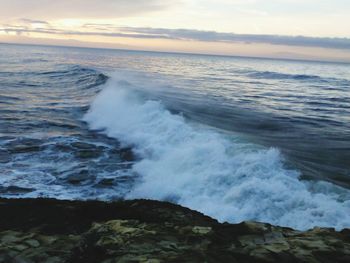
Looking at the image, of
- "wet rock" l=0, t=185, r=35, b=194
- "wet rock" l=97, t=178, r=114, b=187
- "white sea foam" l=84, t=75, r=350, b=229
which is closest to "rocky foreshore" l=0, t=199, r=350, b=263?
"white sea foam" l=84, t=75, r=350, b=229

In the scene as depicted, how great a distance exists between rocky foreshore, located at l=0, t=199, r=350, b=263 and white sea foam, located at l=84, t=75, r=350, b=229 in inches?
122

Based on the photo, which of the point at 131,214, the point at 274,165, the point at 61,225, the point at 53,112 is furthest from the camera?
the point at 53,112

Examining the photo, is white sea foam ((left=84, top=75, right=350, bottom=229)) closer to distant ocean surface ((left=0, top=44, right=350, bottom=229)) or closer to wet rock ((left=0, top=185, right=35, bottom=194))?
distant ocean surface ((left=0, top=44, right=350, bottom=229))

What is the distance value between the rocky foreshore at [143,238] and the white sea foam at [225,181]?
3.10 meters

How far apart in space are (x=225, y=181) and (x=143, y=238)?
6.14 metres

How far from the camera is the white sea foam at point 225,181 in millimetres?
8719

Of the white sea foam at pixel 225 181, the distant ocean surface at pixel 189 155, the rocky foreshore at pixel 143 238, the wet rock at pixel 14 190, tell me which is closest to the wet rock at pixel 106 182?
the distant ocean surface at pixel 189 155

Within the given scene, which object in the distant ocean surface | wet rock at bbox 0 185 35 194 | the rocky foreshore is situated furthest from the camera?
wet rock at bbox 0 185 35 194

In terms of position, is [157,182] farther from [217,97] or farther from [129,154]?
→ [217,97]

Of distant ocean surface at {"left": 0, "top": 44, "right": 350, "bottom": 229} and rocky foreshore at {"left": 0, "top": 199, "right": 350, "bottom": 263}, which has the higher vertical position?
rocky foreshore at {"left": 0, "top": 199, "right": 350, "bottom": 263}

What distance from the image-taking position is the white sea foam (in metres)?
8.72

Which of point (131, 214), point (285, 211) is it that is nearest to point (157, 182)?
point (285, 211)

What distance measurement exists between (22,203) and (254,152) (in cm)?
789

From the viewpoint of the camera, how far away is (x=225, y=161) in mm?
11812
